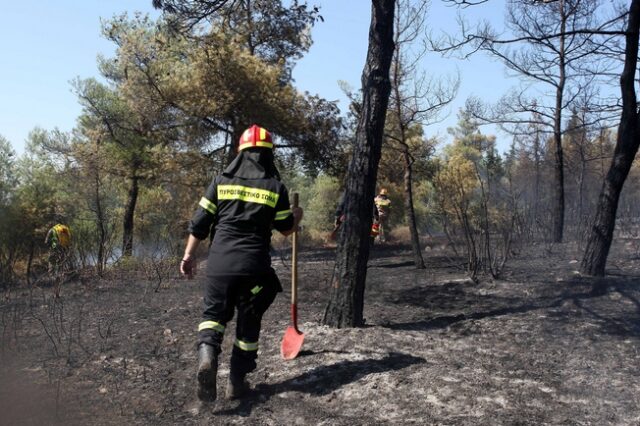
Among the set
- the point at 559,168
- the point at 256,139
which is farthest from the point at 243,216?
the point at 559,168

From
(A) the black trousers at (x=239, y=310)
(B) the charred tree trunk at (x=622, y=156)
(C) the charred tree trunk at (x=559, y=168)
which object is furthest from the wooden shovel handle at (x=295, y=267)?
(C) the charred tree trunk at (x=559, y=168)

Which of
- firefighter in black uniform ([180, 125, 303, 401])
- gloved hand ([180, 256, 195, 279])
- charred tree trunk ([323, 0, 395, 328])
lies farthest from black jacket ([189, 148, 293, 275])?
charred tree trunk ([323, 0, 395, 328])

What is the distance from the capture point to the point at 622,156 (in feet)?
23.7

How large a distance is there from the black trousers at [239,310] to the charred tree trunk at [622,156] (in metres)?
5.40

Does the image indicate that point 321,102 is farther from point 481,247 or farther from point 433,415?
point 433,415

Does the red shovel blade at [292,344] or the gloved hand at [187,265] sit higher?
the gloved hand at [187,265]

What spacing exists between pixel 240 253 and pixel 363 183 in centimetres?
166

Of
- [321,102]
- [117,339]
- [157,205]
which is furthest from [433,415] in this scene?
[157,205]

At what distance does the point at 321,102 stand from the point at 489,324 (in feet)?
39.9

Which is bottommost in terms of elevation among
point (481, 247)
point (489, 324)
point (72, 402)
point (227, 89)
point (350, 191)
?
point (72, 402)

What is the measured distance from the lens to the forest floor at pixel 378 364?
341 cm

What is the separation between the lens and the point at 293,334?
4.43 meters

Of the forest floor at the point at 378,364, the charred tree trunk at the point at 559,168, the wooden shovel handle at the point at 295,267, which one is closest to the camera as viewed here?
the forest floor at the point at 378,364

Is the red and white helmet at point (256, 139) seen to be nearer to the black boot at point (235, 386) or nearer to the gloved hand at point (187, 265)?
the gloved hand at point (187, 265)
